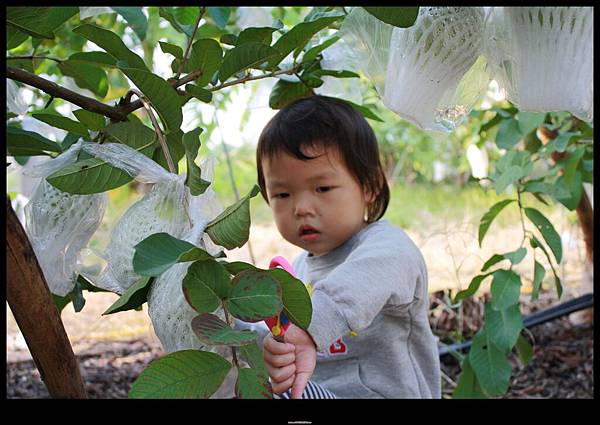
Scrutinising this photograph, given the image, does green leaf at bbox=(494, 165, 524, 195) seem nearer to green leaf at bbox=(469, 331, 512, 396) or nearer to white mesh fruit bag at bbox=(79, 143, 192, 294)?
green leaf at bbox=(469, 331, 512, 396)

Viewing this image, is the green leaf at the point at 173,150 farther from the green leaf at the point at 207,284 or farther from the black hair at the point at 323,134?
the black hair at the point at 323,134

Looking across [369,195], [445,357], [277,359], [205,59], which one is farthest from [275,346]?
[445,357]

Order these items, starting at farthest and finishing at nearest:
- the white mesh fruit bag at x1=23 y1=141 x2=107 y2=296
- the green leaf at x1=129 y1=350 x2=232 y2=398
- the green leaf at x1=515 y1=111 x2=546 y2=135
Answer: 1. the green leaf at x1=515 y1=111 x2=546 y2=135
2. the white mesh fruit bag at x1=23 y1=141 x2=107 y2=296
3. the green leaf at x1=129 y1=350 x2=232 y2=398

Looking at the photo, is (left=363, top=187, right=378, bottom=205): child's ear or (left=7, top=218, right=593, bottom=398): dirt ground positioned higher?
(left=363, top=187, right=378, bottom=205): child's ear

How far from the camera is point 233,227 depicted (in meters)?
0.61

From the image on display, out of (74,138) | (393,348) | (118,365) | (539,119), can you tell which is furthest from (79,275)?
(118,365)

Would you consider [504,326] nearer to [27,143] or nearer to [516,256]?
[516,256]

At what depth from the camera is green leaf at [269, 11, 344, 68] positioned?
2.64 feet

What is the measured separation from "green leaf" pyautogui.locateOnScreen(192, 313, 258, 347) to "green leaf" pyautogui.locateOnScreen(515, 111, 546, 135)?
41.3 inches

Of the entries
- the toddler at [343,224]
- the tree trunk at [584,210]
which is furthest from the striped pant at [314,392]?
the tree trunk at [584,210]

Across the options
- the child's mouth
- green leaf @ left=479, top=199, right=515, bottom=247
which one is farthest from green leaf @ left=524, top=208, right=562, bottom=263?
the child's mouth

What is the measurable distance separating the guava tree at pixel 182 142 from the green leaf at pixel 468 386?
24.6 inches

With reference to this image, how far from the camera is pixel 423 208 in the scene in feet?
12.7
